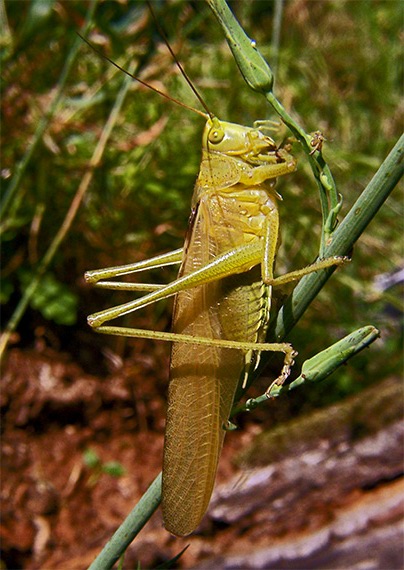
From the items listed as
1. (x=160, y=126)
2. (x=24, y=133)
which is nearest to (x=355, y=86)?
(x=160, y=126)

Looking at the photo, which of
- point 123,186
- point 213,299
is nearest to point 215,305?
point 213,299

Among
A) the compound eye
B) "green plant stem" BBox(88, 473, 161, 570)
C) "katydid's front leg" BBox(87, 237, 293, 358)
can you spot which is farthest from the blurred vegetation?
"green plant stem" BBox(88, 473, 161, 570)

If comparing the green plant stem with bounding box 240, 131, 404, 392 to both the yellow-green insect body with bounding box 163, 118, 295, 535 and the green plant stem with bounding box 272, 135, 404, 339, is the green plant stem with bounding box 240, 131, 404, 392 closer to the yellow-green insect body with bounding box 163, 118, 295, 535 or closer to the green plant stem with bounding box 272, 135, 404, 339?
the green plant stem with bounding box 272, 135, 404, 339

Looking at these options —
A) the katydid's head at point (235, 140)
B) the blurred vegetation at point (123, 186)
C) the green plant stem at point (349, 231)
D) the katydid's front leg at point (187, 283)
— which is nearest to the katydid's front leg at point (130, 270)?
the katydid's front leg at point (187, 283)

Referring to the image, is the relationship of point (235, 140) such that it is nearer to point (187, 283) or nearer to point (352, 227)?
point (187, 283)

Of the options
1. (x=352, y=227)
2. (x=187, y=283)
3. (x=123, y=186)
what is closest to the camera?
(x=352, y=227)
